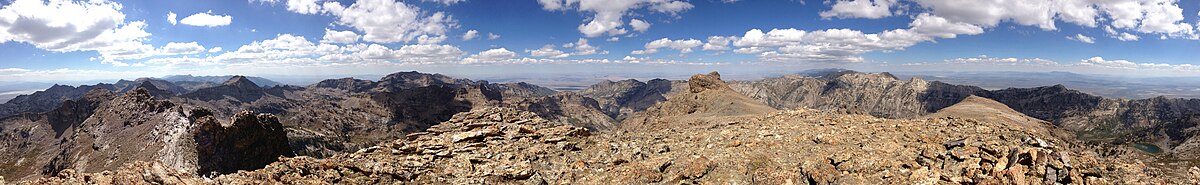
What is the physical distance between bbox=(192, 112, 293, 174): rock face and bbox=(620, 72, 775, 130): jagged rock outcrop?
6935 centimetres

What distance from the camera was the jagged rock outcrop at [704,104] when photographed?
8150 cm

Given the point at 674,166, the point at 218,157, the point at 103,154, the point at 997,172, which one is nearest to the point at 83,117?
the point at 103,154

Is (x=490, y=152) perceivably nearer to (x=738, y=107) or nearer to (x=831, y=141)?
(x=831, y=141)

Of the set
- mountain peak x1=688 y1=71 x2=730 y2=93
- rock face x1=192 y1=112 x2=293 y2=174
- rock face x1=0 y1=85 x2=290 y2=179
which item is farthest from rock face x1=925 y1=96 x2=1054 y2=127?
rock face x1=0 y1=85 x2=290 y2=179

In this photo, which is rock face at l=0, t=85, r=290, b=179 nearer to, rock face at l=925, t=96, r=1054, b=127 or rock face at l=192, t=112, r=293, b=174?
rock face at l=192, t=112, r=293, b=174

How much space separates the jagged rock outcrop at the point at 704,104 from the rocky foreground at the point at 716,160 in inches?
1722

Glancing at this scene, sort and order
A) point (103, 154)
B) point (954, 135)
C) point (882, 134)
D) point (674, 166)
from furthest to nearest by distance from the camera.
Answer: point (103, 154) → point (882, 134) → point (954, 135) → point (674, 166)

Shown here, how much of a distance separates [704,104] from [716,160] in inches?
2745

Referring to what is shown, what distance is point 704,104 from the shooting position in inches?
3725

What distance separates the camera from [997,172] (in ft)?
64.2

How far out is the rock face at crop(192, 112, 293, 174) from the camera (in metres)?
89.9

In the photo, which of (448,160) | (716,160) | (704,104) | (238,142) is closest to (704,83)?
(704,104)

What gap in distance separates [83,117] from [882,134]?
267 m

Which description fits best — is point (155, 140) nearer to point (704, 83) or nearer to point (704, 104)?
point (704, 104)
